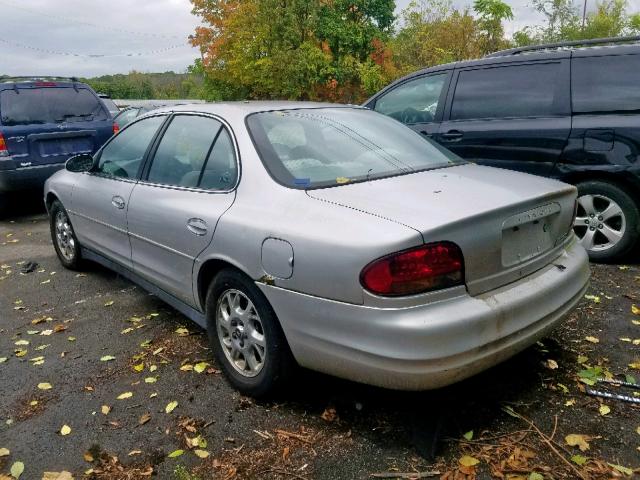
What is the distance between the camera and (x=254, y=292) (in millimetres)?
2762

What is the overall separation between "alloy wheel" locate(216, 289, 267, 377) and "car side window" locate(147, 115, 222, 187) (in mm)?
796

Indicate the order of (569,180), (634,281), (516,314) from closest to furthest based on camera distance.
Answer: (516,314) → (634,281) → (569,180)

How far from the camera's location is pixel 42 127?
301 inches

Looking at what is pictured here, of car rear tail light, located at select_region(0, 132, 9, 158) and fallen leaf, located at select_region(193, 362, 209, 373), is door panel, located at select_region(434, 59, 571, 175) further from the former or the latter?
car rear tail light, located at select_region(0, 132, 9, 158)

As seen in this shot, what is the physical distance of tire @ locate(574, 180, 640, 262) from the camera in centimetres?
469

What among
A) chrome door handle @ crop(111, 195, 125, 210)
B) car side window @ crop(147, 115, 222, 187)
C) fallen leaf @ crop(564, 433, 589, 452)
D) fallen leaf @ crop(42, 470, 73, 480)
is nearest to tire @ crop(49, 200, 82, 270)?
chrome door handle @ crop(111, 195, 125, 210)

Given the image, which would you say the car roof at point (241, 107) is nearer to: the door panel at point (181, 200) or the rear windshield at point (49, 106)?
the door panel at point (181, 200)

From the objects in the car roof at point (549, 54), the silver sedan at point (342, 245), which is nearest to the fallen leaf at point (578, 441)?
the silver sedan at point (342, 245)

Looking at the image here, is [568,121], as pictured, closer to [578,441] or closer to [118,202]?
[578,441]

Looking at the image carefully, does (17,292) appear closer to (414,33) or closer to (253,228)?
(253,228)

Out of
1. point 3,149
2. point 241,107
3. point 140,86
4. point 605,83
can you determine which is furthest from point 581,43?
point 140,86

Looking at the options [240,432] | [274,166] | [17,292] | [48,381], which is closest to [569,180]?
[274,166]

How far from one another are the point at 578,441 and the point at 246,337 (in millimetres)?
1669

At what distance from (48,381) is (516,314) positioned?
2.73m
